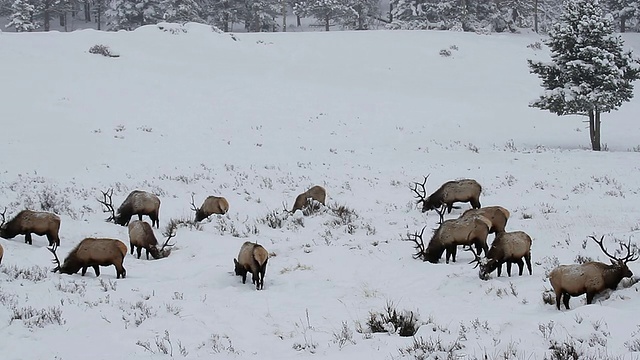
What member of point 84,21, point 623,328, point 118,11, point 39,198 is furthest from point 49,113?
point 84,21

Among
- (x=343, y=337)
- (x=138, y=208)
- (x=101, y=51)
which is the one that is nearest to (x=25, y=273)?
(x=138, y=208)

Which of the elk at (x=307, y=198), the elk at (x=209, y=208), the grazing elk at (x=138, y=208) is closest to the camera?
the grazing elk at (x=138, y=208)

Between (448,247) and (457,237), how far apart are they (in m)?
0.28

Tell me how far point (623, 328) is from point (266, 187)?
14237mm

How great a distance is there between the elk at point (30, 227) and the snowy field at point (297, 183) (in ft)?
1.11

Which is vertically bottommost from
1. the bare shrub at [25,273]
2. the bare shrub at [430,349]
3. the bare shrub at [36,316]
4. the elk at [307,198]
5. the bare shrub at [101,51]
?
the bare shrub at [430,349]

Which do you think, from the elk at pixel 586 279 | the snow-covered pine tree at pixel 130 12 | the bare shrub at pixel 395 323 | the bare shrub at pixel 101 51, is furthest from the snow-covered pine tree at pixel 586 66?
the snow-covered pine tree at pixel 130 12

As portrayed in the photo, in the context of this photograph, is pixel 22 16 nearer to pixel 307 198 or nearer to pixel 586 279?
pixel 307 198

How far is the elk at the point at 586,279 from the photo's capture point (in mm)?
7523

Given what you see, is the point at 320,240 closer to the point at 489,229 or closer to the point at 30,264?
the point at 489,229

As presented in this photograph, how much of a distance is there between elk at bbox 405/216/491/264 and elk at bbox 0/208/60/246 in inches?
322

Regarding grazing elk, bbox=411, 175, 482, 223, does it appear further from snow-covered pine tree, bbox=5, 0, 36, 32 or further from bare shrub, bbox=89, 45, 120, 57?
snow-covered pine tree, bbox=5, 0, 36, 32

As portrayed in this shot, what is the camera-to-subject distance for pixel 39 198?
1608 centimetres

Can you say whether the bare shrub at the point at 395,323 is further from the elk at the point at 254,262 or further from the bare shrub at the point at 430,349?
the elk at the point at 254,262
